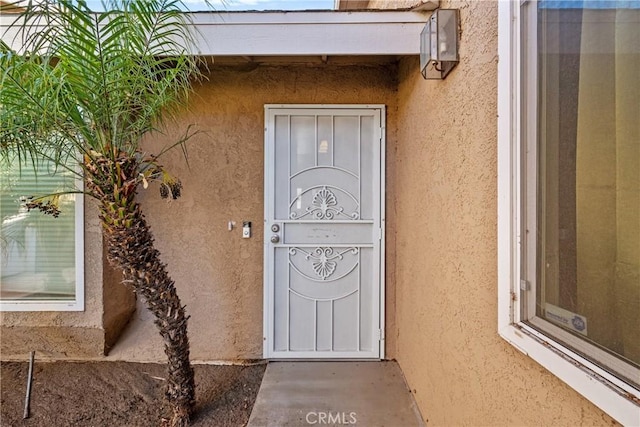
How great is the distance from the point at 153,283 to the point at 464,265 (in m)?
2.22

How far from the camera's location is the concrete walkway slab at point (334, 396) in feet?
8.97

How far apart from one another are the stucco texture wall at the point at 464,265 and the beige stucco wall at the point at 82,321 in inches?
123

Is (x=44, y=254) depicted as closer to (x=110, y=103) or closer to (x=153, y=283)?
(x=153, y=283)

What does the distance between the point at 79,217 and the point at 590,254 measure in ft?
13.3

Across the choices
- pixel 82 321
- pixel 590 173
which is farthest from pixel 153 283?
pixel 590 173

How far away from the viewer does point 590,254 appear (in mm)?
1124

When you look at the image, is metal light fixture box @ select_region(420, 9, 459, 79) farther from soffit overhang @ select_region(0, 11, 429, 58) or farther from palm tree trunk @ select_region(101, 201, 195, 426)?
palm tree trunk @ select_region(101, 201, 195, 426)

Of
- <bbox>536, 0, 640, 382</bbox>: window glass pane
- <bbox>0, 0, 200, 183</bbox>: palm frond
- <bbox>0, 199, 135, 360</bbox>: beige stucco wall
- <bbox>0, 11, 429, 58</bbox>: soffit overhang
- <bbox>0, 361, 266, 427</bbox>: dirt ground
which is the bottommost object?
<bbox>0, 361, 266, 427</bbox>: dirt ground

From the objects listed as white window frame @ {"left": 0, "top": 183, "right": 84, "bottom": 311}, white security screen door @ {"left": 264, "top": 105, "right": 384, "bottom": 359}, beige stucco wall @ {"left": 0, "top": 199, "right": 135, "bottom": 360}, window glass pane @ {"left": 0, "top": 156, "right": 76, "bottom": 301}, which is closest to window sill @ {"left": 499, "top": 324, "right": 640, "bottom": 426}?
white security screen door @ {"left": 264, "top": 105, "right": 384, "bottom": 359}

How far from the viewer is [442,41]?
207cm

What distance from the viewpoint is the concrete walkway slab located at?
2.73 m

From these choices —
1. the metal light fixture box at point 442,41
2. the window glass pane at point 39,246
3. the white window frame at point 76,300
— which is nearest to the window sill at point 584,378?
the metal light fixture box at point 442,41

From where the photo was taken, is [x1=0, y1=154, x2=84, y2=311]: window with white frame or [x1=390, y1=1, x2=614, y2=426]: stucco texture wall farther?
[x1=0, y1=154, x2=84, y2=311]: window with white frame

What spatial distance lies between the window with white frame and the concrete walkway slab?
218cm
